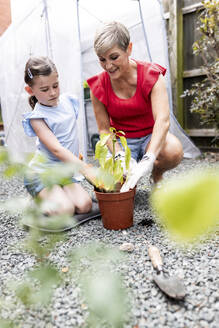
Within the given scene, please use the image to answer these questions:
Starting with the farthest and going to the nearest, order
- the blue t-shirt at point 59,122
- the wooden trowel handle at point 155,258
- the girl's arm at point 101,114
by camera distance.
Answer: the girl's arm at point 101,114 < the blue t-shirt at point 59,122 < the wooden trowel handle at point 155,258

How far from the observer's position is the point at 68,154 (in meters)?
1.43

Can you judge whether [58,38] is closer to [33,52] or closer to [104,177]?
[33,52]

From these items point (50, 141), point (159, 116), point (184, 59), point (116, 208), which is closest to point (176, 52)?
point (184, 59)

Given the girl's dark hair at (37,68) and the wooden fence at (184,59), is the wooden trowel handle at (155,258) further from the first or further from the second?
the wooden fence at (184,59)

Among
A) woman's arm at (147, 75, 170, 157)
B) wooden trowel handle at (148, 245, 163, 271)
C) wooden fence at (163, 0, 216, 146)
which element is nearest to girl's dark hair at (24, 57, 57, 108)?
woman's arm at (147, 75, 170, 157)

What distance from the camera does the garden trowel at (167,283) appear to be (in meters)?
0.82

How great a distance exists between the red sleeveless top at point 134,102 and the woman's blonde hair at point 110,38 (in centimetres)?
20

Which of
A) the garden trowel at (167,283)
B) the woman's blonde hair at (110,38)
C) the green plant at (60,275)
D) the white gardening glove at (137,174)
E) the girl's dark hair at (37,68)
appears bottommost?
the garden trowel at (167,283)

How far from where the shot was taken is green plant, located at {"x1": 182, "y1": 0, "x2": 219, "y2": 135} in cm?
250

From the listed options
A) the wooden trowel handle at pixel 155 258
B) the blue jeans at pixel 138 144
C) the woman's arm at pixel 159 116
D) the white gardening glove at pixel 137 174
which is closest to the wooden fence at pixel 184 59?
the blue jeans at pixel 138 144

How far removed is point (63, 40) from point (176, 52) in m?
1.28

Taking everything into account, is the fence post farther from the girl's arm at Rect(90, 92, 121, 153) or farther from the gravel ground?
the gravel ground

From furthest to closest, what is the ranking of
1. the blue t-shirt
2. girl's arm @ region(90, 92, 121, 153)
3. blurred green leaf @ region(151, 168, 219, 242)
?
1. girl's arm @ region(90, 92, 121, 153)
2. the blue t-shirt
3. blurred green leaf @ region(151, 168, 219, 242)

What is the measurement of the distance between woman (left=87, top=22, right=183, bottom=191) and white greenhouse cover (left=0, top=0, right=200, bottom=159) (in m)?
0.93
